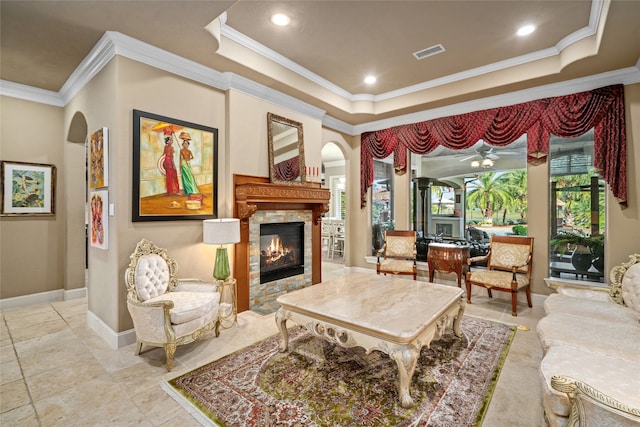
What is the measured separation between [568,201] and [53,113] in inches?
294

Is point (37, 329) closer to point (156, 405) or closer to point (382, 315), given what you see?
point (156, 405)

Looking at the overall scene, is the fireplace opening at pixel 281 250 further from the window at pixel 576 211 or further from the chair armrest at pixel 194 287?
the window at pixel 576 211

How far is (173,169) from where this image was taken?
134 inches

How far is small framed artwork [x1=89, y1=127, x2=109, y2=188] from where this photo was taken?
123 inches

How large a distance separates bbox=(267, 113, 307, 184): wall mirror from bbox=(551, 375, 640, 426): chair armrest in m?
3.73

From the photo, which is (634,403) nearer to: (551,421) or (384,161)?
(551,421)

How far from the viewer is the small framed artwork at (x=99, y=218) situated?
10.3ft

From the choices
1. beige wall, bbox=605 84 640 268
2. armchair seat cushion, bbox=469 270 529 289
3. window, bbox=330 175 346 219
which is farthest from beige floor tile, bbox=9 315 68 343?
window, bbox=330 175 346 219

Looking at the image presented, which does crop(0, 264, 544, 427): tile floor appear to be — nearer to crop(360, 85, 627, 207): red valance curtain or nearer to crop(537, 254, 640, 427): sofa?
crop(537, 254, 640, 427): sofa

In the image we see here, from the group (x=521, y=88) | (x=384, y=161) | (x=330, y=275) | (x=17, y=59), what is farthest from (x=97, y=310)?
(x=521, y=88)

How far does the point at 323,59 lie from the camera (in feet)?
12.9

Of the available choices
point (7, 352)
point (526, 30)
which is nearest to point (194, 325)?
point (7, 352)

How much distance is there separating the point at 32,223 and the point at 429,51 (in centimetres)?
585

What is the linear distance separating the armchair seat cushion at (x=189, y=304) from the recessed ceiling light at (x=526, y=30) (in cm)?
428
